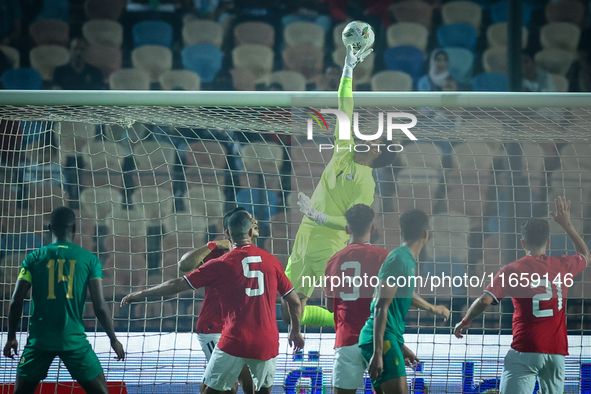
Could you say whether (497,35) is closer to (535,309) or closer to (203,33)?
(203,33)

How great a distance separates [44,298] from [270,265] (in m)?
1.19

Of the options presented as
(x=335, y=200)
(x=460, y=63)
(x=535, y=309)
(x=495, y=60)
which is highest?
(x=495, y=60)

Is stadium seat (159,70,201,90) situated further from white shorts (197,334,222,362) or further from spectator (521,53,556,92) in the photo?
white shorts (197,334,222,362)

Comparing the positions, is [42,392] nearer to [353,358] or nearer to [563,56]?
[353,358]

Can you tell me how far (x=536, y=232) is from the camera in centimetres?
Answer: 298

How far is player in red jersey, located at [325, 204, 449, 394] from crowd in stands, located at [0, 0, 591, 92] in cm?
399

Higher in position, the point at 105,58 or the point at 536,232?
the point at 105,58

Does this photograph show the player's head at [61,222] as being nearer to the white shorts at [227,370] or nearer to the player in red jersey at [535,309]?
the white shorts at [227,370]

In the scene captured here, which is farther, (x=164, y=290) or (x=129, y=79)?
(x=129, y=79)

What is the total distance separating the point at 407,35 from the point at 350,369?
526 cm

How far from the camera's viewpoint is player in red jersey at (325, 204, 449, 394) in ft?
9.21

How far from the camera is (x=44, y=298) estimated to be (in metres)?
2.97

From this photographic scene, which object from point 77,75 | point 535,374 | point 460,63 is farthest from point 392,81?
point 535,374

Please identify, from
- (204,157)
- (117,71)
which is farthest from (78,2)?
(204,157)
